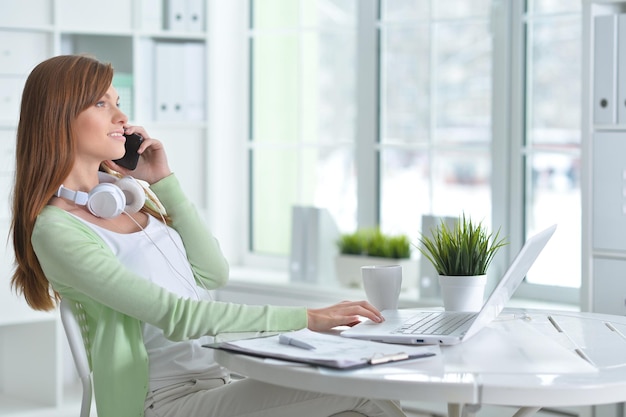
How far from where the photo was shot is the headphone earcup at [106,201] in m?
2.10

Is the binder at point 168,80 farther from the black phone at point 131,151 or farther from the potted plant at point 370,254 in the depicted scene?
the black phone at point 131,151

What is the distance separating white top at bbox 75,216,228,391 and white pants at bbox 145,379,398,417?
8 cm

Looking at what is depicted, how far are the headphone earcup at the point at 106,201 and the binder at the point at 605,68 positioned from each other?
164cm

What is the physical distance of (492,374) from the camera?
1.60 m

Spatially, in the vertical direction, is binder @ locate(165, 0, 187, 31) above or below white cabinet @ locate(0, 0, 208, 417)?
above

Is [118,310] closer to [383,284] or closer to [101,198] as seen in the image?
[101,198]

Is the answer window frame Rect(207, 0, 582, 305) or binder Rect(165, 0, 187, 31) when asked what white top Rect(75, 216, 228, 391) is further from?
binder Rect(165, 0, 187, 31)

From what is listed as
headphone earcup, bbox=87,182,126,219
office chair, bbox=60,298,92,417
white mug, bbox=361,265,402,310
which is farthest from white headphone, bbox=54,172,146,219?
white mug, bbox=361,265,402,310

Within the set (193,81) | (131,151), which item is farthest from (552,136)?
(131,151)

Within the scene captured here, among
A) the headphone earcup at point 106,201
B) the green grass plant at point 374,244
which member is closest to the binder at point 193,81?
the green grass plant at point 374,244

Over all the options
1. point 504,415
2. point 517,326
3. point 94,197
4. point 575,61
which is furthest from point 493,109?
point 94,197

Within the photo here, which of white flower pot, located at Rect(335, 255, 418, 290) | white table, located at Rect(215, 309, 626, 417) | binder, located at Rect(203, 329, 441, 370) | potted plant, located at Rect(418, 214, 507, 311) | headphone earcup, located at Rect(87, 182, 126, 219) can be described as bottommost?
white flower pot, located at Rect(335, 255, 418, 290)

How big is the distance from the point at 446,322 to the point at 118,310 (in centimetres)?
68

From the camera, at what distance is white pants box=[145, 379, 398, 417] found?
192 cm
